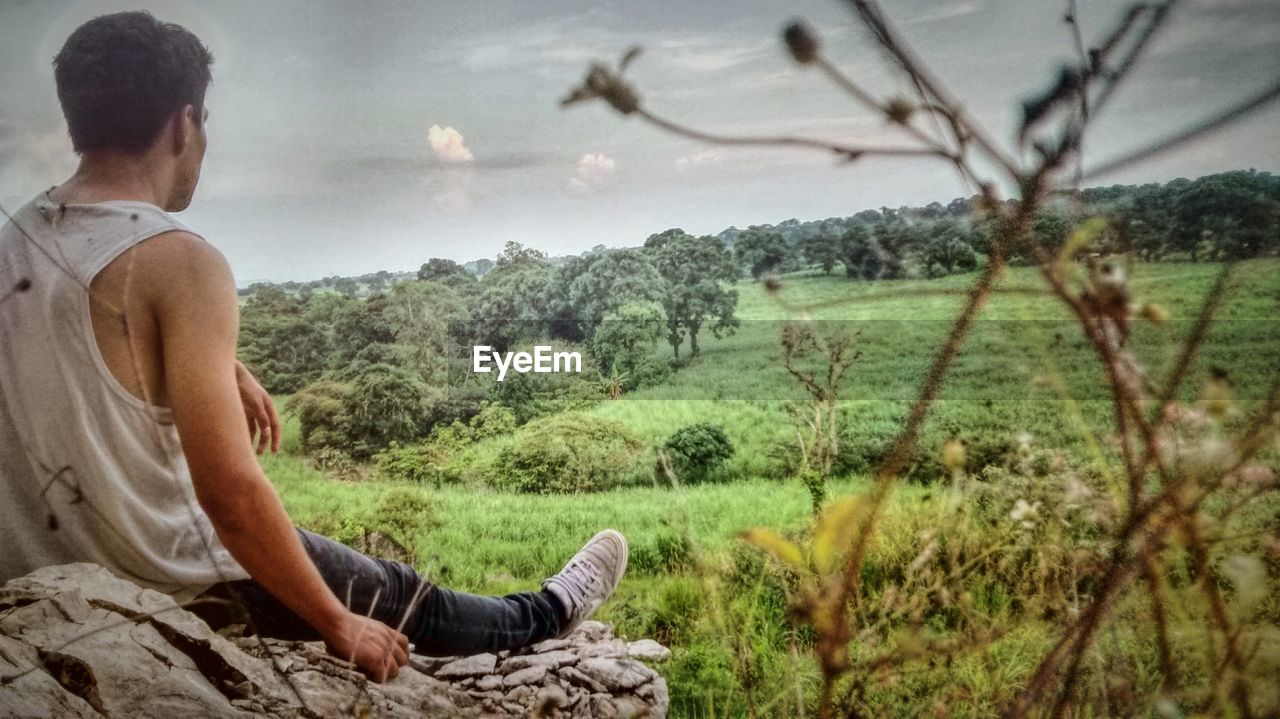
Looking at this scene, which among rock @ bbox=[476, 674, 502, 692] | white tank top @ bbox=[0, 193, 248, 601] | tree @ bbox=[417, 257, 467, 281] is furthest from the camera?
tree @ bbox=[417, 257, 467, 281]

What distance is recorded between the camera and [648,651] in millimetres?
2619

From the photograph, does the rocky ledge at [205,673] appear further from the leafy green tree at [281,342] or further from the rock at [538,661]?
the leafy green tree at [281,342]

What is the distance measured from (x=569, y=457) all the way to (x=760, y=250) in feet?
2.91

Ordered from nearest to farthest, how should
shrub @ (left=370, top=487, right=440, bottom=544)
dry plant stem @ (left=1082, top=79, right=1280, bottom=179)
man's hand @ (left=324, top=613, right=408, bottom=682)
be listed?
dry plant stem @ (left=1082, top=79, right=1280, bottom=179), man's hand @ (left=324, top=613, right=408, bottom=682), shrub @ (left=370, top=487, right=440, bottom=544)

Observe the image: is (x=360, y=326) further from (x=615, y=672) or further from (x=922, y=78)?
(x=922, y=78)

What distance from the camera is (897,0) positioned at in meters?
2.40

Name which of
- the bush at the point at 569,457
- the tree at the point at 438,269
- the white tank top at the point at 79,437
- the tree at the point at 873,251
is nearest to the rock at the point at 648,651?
the bush at the point at 569,457

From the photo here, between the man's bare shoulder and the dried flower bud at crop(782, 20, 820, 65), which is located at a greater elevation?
the dried flower bud at crop(782, 20, 820, 65)

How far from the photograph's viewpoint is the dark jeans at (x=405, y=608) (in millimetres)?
2111

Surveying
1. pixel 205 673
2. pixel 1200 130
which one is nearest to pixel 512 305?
pixel 205 673

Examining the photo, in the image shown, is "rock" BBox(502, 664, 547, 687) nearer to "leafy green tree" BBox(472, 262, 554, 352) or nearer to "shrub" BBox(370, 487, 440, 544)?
"shrub" BBox(370, 487, 440, 544)

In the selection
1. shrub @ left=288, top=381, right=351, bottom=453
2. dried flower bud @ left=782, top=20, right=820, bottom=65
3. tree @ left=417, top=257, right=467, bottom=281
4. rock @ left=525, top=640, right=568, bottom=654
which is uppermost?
dried flower bud @ left=782, top=20, right=820, bottom=65

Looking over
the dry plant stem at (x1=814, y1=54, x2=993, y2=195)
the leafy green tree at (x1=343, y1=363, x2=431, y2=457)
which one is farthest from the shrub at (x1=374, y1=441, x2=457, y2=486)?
the dry plant stem at (x1=814, y1=54, x2=993, y2=195)

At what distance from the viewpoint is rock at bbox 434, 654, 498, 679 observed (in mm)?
2533
